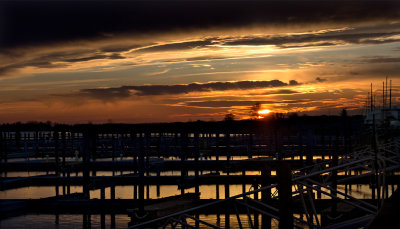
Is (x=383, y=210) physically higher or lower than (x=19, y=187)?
higher

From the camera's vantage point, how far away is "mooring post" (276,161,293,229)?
574 inches

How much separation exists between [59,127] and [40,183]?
11354 millimetres

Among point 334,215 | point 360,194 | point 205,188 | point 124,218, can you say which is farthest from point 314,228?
point 205,188

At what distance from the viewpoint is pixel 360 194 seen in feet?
151

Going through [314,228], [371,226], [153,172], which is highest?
[371,226]

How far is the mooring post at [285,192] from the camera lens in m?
14.6

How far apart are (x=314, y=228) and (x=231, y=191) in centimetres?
3369

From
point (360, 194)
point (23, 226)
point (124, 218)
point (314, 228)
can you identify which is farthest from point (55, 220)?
point (360, 194)

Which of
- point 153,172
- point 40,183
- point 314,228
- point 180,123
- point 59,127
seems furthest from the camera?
point 153,172

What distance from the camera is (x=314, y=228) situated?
15.1m

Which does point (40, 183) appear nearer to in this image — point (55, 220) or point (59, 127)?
point (59, 127)

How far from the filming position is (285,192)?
580 inches

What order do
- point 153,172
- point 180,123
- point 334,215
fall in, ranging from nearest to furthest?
Result: point 334,215 → point 180,123 → point 153,172

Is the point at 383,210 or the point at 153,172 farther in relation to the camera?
the point at 153,172
